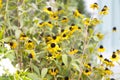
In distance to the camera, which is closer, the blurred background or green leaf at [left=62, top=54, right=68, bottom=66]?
green leaf at [left=62, top=54, right=68, bottom=66]

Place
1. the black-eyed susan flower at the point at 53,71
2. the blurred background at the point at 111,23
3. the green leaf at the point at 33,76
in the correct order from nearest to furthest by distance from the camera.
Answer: the green leaf at the point at 33,76 < the black-eyed susan flower at the point at 53,71 < the blurred background at the point at 111,23

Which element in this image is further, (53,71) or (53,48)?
(53,71)

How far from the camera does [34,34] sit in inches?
97.2

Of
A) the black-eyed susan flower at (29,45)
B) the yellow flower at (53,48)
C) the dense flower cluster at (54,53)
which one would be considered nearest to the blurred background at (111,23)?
the dense flower cluster at (54,53)

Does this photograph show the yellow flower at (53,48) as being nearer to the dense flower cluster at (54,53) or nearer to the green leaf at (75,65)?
the dense flower cluster at (54,53)

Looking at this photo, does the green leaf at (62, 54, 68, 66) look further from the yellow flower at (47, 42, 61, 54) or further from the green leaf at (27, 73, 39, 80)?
the green leaf at (27, 73, 39, 80)

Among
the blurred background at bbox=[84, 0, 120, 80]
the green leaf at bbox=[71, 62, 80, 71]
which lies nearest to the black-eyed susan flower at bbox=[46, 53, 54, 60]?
the green leaf at bbox=[71, 62, 80, 71]

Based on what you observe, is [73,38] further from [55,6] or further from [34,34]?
[55,6]

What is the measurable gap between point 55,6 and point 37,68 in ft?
3.01

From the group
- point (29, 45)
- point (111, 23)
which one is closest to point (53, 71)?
point (29, 45)

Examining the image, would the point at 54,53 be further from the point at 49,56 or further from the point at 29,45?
the point at 29,45

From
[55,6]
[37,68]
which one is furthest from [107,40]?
[37,68]

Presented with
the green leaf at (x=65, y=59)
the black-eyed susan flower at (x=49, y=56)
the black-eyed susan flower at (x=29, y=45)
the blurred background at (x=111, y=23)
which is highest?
the black-eyed susan flower at (x=29, y=45)

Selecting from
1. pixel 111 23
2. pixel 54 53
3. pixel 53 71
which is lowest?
pixel 111 23
